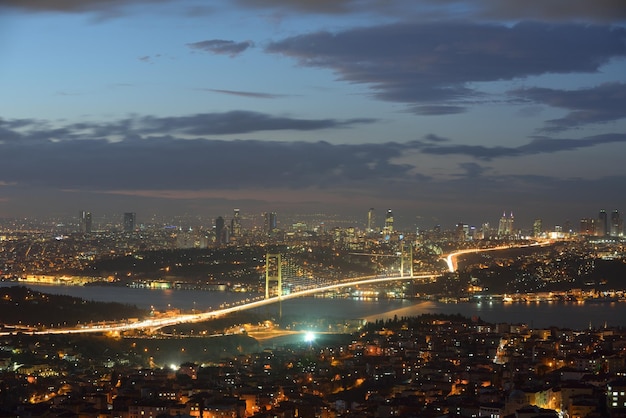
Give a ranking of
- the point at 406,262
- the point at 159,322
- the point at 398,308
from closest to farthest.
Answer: the point at 159,322, the point at 398,308, the point at 406,262

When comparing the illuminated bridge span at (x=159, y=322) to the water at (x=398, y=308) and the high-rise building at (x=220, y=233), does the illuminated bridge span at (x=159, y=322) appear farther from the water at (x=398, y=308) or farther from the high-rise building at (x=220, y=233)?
the high-rise building at (x=220, y=233)

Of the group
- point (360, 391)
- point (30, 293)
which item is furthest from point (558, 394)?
point (30, 293)

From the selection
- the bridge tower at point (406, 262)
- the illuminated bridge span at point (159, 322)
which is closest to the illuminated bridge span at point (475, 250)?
the bridge tower at point (406, 262)

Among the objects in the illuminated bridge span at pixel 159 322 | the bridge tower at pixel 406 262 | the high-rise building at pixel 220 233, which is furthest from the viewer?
the high-rise building at pixel 220 233

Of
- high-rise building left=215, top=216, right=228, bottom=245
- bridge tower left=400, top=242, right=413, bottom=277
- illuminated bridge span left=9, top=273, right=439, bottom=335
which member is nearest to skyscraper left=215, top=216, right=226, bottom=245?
high-rise building left=215, top=216, right=228, bottom=245

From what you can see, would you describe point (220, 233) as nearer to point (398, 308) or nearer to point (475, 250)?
point (475, 250)

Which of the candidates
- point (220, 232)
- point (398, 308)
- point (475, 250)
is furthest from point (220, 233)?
point (398, 308)

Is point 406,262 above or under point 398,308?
above

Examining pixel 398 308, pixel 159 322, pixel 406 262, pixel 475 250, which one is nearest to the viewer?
pixel 159 322
